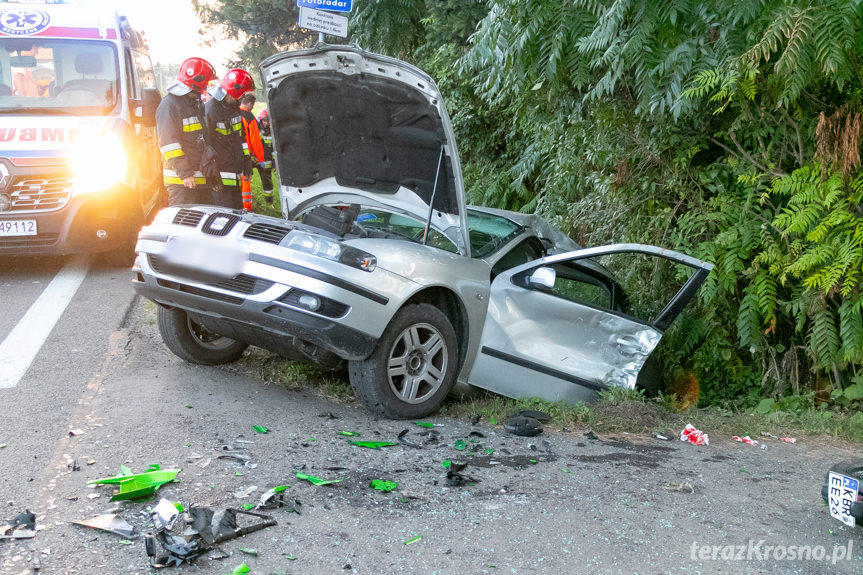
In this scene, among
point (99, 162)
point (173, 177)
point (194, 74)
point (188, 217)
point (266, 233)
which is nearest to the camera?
point (266, 233)

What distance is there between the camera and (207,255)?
15.9ft

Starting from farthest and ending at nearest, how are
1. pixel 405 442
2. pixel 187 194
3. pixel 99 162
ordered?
1. pixel 99 162
2. pixel 187 194
3. pixel 405 442

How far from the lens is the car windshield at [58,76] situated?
8789 mm

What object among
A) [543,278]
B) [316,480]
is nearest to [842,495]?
[316,480]

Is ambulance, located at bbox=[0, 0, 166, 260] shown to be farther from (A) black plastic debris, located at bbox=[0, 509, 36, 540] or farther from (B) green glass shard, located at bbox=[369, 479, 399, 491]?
(B) green glass shard, located at bbox=[369, 479, 399, 491]

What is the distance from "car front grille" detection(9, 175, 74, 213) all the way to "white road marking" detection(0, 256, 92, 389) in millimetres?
753

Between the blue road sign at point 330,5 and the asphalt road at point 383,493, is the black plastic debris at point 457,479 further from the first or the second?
the blue road sign at point 330,5

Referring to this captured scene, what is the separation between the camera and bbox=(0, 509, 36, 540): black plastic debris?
3.22m

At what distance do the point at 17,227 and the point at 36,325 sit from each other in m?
1.92

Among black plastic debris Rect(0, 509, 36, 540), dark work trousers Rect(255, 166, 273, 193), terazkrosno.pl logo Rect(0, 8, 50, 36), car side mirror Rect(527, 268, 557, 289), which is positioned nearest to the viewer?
black plastic debris Rect(0, 509, 36, 540)

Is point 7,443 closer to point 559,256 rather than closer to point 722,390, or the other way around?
point 559,256

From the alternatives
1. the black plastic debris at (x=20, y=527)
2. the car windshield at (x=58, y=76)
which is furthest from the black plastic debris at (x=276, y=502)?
the car windshield at (x=58, y=76)

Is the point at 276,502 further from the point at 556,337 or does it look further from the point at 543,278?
the point at 556,337

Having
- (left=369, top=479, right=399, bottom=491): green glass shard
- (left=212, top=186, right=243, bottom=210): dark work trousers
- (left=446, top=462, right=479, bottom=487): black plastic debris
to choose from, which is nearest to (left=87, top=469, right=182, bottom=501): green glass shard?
(left=369, top=479, right=399, bottom=491): green glass shard
